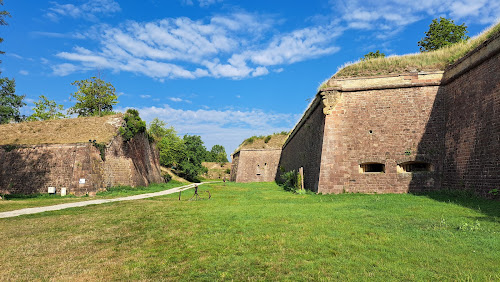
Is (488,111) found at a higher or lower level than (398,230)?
higher

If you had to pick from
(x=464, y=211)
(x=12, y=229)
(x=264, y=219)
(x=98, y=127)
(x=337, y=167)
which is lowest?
(x=12, y=229)

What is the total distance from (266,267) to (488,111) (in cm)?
1139

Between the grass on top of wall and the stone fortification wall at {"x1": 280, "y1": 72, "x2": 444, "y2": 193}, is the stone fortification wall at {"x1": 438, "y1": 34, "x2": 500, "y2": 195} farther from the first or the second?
the grass on top of wall

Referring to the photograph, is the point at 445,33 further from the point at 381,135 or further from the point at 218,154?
the point at 218,154

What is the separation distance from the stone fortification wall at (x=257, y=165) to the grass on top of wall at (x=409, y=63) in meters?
24.9

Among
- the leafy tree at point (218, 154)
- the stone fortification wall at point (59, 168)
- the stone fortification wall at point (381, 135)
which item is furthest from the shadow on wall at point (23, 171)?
the leafy tree at point (218, 154)

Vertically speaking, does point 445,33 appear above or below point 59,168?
above

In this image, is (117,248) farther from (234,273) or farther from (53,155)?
(53,155)

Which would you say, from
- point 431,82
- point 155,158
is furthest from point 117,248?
point 155,158

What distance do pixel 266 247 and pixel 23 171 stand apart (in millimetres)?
23249

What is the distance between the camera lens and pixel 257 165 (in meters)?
40.5

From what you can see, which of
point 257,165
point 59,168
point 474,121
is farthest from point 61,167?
point 257,165

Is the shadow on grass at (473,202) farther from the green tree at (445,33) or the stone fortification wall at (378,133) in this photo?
the green tree at (445,33)

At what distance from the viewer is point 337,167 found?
14.1m
